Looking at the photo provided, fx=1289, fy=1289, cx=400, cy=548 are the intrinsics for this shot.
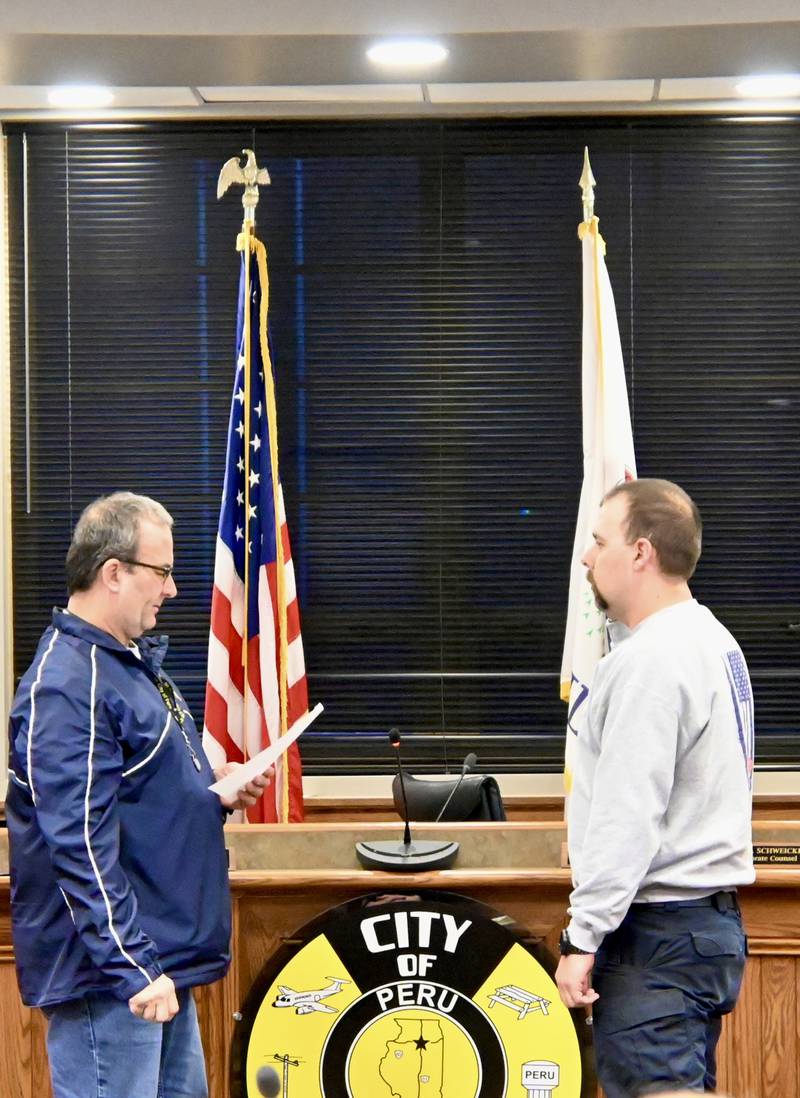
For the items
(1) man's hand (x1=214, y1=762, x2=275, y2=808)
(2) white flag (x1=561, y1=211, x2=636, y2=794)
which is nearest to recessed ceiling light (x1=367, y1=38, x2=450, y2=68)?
(2) white flag (x1=561, y1=211, x2=636, y2=794)

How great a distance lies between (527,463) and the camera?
425 centimetres

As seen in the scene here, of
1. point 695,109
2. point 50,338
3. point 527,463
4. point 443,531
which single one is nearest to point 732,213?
point 695,109

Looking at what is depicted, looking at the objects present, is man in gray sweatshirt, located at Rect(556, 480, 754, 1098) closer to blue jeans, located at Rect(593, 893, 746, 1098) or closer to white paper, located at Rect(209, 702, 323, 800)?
blue jeans, located at Rect(593, 893, 746, 1098)

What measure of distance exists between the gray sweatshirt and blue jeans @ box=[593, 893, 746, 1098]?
0.05 metres

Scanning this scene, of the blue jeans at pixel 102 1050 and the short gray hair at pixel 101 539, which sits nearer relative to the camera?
the blue jeans at pixel 102 1050

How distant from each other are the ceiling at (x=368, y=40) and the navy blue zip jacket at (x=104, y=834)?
1568mm

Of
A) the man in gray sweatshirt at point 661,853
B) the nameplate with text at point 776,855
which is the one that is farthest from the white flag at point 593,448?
the man in gray sweatshirt at point 661,853

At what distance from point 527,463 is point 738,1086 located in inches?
82.2

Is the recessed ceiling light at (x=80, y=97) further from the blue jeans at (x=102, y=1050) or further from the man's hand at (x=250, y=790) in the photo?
the blue jeans at (x=102, y=1050)

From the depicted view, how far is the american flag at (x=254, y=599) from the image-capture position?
3.62m

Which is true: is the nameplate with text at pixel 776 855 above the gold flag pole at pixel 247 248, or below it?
below

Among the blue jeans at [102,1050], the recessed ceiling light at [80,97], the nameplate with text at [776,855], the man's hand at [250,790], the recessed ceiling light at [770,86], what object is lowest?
the blue jeans at [102,1050]

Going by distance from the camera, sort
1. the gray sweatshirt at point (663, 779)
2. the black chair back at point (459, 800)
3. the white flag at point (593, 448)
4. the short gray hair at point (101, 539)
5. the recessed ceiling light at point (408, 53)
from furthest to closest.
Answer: the white flag at point (593, 448) < the black chair back at point (459, 800) < the recessed ceiling light at point (408, 53) < the short gray hair at point (101, 539) < the gray sweatshirt at point (663, 779)

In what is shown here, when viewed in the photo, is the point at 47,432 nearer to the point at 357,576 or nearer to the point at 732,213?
the point at 357,576
